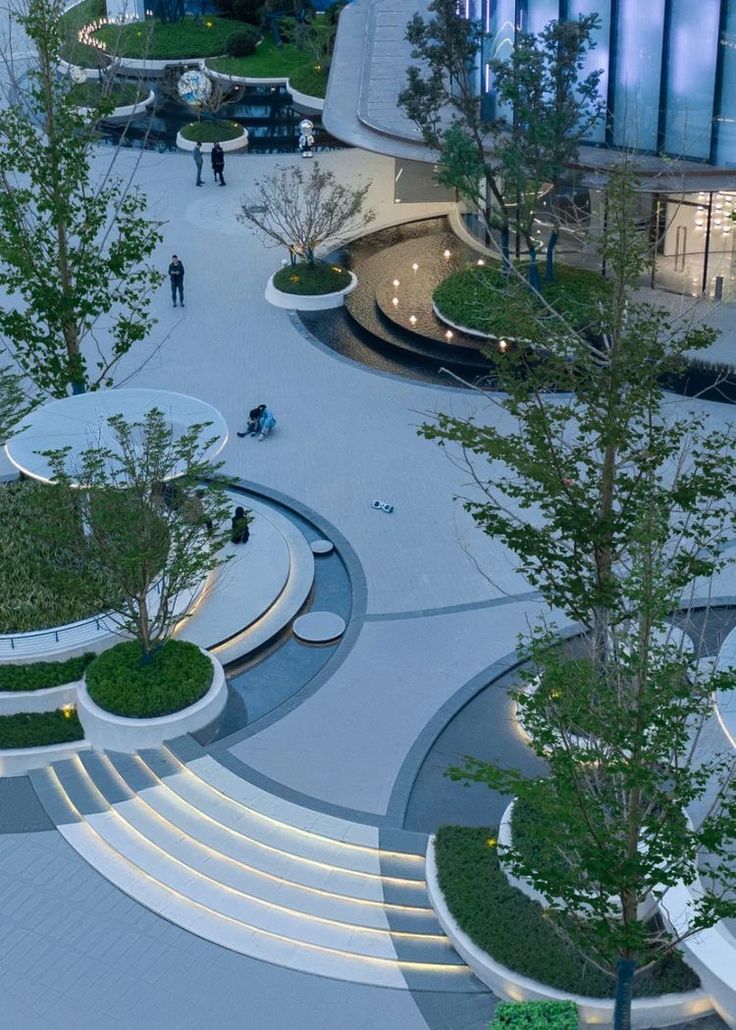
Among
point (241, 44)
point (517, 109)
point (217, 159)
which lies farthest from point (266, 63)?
point (517, 109)

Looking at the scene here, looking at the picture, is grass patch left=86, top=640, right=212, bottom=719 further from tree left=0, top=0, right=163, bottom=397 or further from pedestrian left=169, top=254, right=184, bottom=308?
pedestrian left=169, top=254, right=184, bottom=308

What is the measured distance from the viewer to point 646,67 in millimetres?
34469

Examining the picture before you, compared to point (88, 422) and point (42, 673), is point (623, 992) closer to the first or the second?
point (42, 673)

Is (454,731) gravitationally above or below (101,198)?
below

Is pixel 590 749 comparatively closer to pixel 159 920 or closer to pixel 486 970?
pixel 486 970

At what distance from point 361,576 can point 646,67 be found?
595 inches

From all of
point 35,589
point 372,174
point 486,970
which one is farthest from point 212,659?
point 372,174

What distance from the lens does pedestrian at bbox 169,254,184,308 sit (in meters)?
37.9

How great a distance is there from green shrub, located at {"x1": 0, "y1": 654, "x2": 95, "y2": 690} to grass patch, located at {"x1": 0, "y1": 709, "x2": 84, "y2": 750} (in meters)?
0.46

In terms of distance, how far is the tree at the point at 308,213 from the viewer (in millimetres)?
38281

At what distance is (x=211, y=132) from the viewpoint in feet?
167

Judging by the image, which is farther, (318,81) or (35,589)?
(318,81)

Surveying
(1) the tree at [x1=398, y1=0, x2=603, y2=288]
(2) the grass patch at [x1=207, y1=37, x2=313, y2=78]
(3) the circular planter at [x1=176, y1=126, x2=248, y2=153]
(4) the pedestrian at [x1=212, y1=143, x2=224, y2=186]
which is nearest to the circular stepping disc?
(1) the tree at [x1=398, y1=0, x2=603, y2=288]

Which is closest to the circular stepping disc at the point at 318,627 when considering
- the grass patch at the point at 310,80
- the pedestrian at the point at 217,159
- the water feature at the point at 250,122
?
the pedestrian at the point at 217,159
